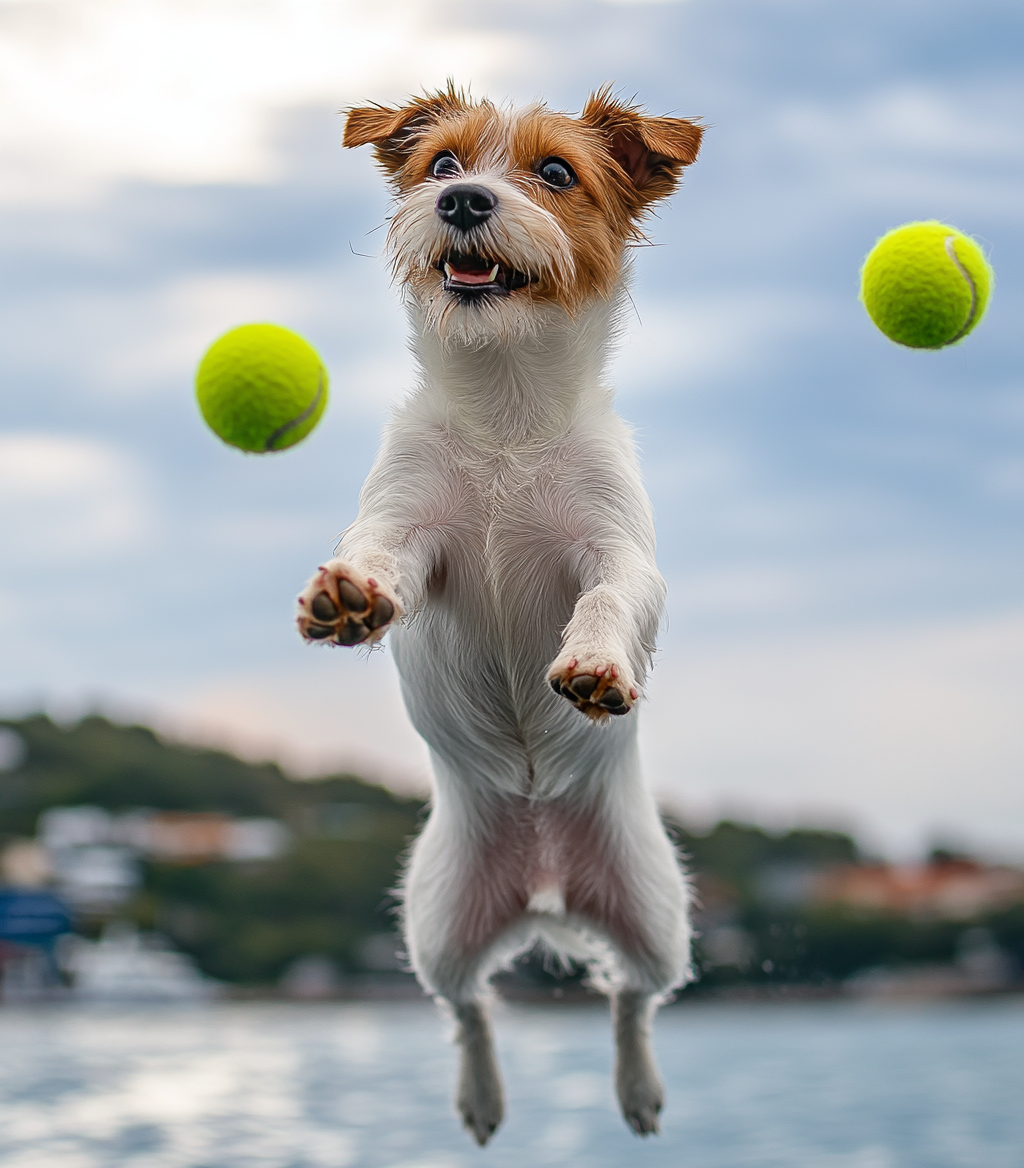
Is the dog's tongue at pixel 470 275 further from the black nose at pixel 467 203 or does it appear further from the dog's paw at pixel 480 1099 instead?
the dog's paw at pixel 480 1099

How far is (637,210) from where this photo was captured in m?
4.19

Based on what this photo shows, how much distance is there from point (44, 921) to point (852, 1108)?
3801 cm

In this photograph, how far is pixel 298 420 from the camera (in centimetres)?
426

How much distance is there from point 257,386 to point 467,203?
94 centimetres

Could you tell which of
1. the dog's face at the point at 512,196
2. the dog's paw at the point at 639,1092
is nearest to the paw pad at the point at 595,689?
the dog's face at the point at 512,196

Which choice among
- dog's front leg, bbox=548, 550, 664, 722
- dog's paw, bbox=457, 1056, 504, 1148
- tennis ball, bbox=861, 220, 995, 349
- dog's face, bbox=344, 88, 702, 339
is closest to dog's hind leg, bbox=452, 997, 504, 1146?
dog's paw, bbox=457, 1056, 504, 1148

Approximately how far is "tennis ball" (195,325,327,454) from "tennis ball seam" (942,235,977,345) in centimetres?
198

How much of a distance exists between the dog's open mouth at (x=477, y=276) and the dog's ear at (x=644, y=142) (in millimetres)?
618

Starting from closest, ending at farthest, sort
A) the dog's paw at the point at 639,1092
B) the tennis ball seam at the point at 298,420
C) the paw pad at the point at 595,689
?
1. the paw pad at the point at 595,689
2. the tennis ball seam at the point at 298,420
3. the dog's paw at the point at 639,1092

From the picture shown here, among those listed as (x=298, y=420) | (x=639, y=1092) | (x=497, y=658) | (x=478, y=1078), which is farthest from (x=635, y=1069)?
(x=298, y=420)

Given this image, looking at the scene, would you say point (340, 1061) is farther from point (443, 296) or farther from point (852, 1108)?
point (443, 296)

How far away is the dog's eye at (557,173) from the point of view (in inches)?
154

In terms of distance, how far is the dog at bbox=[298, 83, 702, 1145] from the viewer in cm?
369

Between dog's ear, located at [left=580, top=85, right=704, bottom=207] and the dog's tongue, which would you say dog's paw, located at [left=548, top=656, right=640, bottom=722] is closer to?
the dog's tongue
